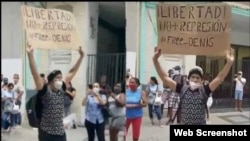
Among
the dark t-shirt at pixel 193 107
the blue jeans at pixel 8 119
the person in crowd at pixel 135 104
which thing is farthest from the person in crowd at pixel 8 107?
the dark t-shirt at pixel 193 107

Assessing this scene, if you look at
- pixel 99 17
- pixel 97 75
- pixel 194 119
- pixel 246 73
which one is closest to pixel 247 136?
pixel 194 119

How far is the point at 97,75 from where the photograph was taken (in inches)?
131

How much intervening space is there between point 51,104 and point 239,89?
220 cm

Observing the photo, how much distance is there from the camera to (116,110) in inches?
129

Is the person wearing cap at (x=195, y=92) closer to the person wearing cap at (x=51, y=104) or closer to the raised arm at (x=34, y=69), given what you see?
the person wearing cap at (x=51, y=104)

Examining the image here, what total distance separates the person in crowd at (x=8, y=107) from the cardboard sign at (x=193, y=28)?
1.25 meters

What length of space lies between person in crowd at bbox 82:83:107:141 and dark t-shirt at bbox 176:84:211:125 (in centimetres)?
68

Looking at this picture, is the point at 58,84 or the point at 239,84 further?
the point at 239,84

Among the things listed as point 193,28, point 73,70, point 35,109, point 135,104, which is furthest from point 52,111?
point 193,28

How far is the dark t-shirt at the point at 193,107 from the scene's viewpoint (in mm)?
2875

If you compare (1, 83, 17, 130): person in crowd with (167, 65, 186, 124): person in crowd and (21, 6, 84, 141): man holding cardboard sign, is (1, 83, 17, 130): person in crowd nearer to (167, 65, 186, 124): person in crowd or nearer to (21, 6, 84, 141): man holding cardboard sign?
(21, 6, 84, 141): man holding cardboard sign

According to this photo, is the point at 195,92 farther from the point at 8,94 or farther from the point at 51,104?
the point at 8,94

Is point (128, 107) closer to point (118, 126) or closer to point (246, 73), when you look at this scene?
point (118, 126)

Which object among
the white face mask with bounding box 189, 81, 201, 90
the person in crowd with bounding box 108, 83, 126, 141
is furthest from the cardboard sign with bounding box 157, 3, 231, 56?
the person in crowd with bounding box 108, 83, 126, 141
